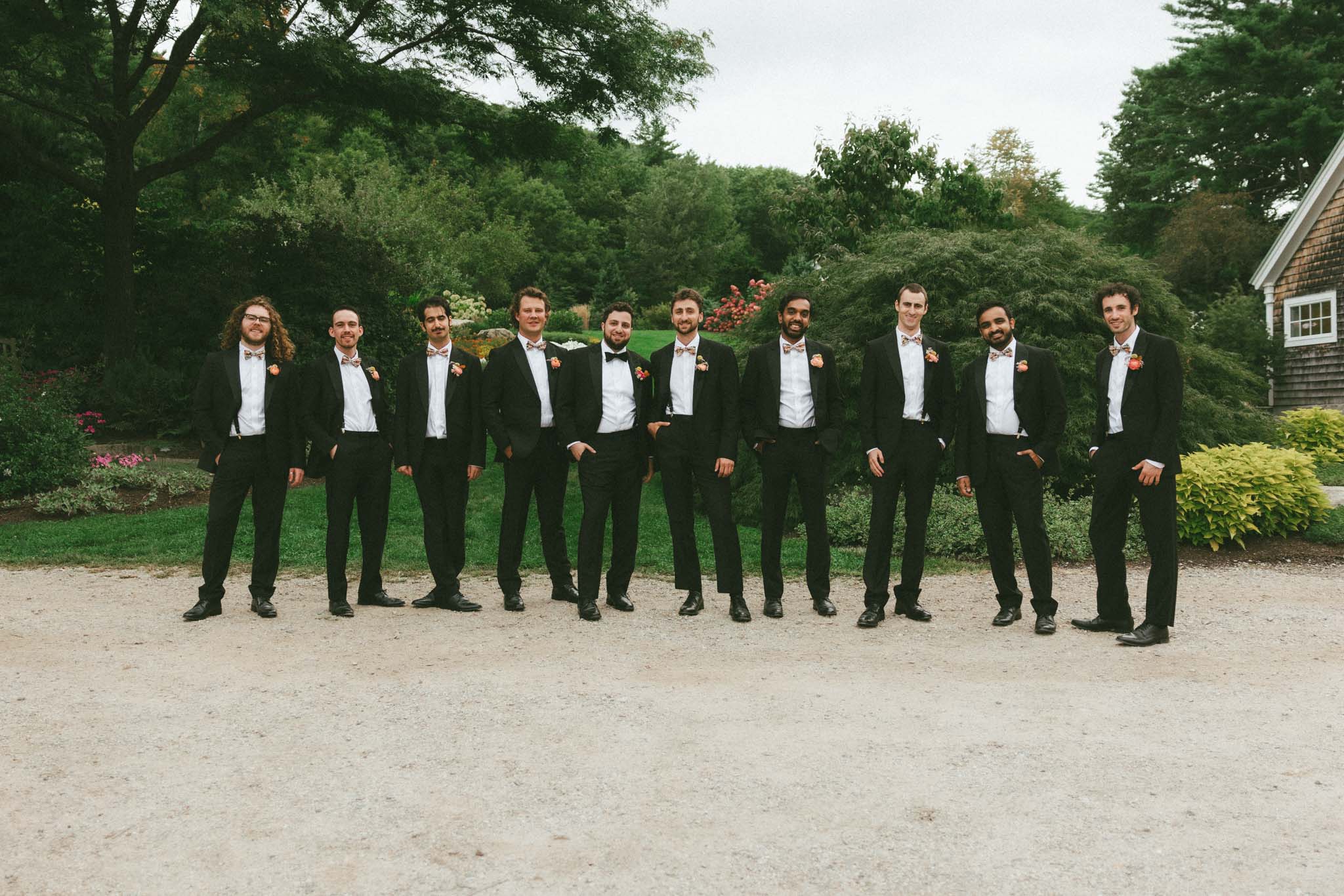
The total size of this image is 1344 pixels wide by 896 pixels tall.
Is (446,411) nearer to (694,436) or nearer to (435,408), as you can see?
(435,408)

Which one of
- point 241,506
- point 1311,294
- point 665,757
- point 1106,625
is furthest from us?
point 1311,294

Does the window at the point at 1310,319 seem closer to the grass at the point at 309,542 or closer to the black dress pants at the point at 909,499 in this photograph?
the grass at the point at 309,542

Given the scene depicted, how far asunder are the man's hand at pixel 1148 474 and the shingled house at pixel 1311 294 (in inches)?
678

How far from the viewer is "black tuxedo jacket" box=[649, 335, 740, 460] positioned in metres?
7.13

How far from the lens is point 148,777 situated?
12.7ft

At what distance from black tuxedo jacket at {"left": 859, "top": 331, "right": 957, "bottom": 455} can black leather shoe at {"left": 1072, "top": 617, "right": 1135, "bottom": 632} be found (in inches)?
56.0

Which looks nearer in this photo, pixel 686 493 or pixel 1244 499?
pixel 686 493

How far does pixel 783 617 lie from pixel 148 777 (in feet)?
13.4

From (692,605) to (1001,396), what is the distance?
2.47m

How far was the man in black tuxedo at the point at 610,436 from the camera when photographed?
714 centimetres

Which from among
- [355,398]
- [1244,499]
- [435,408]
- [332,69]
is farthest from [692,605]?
[332,69]

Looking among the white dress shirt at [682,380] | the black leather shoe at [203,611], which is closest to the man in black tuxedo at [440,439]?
the black leather shoe at [203,611]

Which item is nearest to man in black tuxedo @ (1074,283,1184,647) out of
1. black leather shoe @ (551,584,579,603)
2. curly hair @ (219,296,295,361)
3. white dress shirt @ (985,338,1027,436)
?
white dress shirt @ (985,338,1027,436)

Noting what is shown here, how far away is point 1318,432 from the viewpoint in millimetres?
18359
